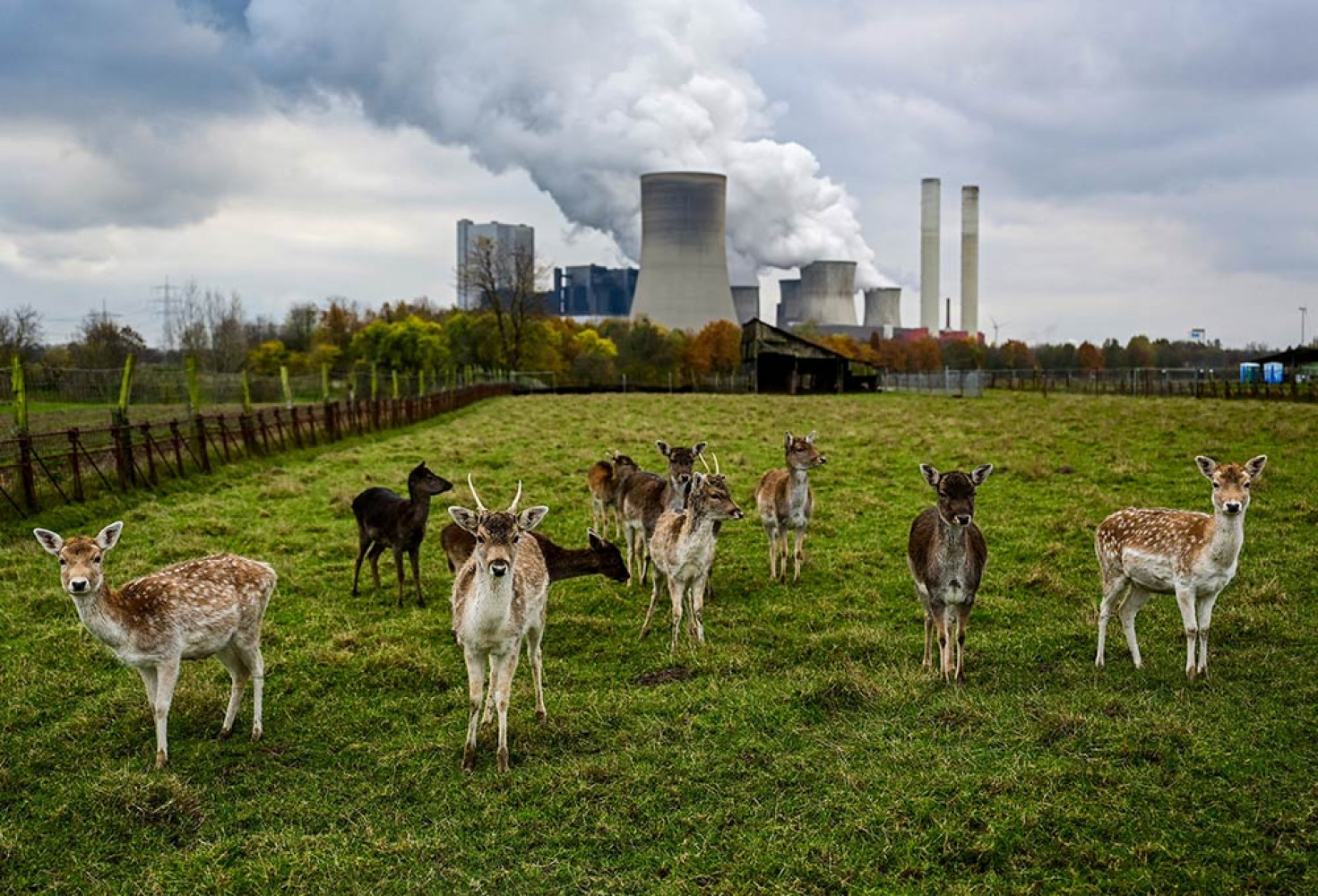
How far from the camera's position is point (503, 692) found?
19.2ft

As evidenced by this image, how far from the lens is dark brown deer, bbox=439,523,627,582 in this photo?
880 cm

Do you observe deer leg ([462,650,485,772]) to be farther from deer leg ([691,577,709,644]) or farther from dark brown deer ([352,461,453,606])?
dark brown deer ([352,461,453,606])

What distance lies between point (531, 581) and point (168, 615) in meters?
2.12

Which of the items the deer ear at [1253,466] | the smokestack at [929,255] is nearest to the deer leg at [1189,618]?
the deer ear at [1253,466]

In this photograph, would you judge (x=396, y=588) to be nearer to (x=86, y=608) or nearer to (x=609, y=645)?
(x=609, y=645)

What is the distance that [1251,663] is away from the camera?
7078mm

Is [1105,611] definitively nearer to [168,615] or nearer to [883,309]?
[168,615]

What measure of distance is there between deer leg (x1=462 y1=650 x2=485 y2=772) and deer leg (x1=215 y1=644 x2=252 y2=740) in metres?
1.52

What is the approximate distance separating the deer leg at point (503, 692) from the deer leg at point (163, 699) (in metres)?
1.84

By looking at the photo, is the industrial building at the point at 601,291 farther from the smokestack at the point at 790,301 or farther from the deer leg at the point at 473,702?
the deer leg at the point at 473,702

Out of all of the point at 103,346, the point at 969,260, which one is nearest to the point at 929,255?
the point at 969,260

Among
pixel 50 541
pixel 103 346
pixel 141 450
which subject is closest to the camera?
pixel 50 541

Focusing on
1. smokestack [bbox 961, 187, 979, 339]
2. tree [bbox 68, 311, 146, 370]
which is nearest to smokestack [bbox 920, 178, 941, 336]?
smokestack [bbox 961, 187, 979, 339]

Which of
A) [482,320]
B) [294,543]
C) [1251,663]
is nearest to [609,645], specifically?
[1251,663]
